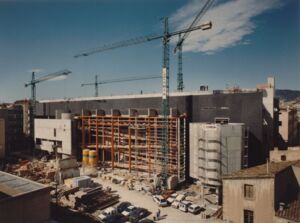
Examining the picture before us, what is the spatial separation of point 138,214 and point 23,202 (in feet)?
47.5

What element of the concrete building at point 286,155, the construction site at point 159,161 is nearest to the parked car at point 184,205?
the construction site at point 159,161

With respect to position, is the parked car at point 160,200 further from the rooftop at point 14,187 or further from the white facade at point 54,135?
the white facade at point 54,135

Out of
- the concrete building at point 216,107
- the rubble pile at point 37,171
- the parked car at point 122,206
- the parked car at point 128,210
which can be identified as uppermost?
the concrete building at point 216,107

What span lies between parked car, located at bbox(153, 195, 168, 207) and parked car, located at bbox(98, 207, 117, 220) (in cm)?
659

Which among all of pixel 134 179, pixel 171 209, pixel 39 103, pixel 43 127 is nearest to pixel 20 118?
pixel 39 103

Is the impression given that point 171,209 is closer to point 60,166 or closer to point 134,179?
point 134,179

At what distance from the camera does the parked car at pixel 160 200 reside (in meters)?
34.8

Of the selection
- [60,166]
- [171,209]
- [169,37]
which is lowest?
[171,209]

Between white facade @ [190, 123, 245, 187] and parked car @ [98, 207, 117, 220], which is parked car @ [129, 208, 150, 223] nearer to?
parked car @ [98, 207, 117, 220]

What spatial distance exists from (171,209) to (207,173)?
27.0 ft

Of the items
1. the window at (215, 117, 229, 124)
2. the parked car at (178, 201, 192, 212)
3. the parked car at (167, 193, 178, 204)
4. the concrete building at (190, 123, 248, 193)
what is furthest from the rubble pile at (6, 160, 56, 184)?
the window at (215, 117, 229, 124)

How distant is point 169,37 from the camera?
48250mm

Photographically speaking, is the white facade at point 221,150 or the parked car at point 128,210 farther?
the white facade at point 221,150

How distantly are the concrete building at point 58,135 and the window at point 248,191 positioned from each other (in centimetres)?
4391
